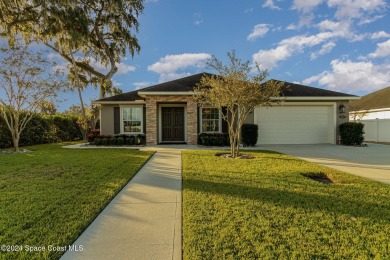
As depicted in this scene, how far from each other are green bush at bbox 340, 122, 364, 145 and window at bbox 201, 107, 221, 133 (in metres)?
7.53

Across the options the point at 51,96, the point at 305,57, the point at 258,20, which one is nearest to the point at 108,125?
the point at 51,96

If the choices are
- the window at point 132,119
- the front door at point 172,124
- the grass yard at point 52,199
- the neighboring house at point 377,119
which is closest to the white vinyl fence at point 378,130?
the neighboring house at point 377,119

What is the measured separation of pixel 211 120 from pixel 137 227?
10.8 m

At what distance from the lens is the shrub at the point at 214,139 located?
492 inches

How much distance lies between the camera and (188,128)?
13.1 m

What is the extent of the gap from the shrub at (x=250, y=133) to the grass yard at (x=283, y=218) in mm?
7082

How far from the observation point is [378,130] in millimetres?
17188

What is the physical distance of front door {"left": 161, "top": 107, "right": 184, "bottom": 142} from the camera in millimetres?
14156

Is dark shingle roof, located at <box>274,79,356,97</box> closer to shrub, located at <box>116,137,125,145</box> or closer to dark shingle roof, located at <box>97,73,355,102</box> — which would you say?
dark shingle roof, located at <box>97,73,355,102</box>

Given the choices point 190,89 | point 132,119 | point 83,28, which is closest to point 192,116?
point 190,89

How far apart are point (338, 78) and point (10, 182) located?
29411mm

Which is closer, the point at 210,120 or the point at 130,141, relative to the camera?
the point at 130,141

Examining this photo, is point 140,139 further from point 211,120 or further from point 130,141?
point 211,120

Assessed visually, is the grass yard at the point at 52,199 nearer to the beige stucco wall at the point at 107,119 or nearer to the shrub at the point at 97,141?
the shrub at the point at 97,141
